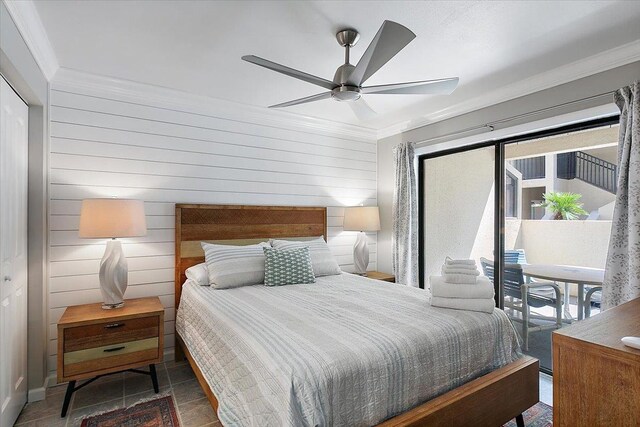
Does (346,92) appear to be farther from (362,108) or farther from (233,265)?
(233,265)

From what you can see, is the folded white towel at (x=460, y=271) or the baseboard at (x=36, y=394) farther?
the baseboard at (x=36, y=394)

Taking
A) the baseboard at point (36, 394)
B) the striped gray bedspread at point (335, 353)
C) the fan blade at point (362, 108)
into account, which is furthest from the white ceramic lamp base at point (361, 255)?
the baseboard at point (36, 394)

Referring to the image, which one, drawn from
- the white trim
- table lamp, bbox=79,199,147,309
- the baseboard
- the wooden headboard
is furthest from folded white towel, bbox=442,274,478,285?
the baseboard

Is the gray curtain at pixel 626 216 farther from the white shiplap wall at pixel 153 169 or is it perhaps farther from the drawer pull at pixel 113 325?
the drawer pull at pixel 113 325

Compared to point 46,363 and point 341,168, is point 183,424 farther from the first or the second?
point 341,168

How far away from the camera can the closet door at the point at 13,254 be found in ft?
6.24

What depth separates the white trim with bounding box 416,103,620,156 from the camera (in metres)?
2.49

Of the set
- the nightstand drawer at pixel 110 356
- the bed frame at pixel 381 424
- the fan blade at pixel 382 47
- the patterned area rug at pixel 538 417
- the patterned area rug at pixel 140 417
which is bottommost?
the patterned area rug at pixel 140 417

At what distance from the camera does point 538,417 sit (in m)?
2.23

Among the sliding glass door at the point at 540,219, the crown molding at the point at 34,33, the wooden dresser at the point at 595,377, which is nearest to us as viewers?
the wooden dresser at the point at 595,377

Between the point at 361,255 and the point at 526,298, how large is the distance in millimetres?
1697

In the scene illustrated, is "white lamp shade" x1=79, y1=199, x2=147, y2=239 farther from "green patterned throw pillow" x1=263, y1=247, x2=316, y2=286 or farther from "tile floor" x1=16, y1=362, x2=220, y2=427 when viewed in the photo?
"tile floor" x1=16, y1=362, x2=220, y2=427

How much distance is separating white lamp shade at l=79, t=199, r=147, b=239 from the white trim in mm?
3035

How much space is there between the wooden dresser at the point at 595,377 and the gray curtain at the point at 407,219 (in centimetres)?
255
